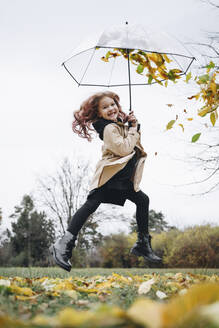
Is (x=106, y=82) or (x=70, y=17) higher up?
(x=70, y=17)

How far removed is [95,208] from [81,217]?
5.7 inches

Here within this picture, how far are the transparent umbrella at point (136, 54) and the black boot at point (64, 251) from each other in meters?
1.63

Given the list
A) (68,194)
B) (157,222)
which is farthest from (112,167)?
(157,222)

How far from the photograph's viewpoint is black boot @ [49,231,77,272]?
2404 mm

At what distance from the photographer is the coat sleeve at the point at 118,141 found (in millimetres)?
2641

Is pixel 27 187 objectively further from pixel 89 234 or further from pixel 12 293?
pixel 12 293

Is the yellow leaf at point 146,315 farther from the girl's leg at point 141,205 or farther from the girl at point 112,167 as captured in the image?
the girl's leg at point 141,205

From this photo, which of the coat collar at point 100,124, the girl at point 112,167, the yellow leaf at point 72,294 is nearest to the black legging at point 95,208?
the girl at point 112,167

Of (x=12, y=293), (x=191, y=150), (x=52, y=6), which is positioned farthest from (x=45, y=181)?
(x=12, y=293)

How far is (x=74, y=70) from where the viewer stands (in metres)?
3.62

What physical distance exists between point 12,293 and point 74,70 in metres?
2.75

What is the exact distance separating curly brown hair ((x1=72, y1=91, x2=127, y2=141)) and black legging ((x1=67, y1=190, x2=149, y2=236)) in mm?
739

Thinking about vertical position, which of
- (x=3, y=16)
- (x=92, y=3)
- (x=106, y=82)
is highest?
(x=92, y=3)

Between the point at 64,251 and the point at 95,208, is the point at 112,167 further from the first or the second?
the point at 64,251
